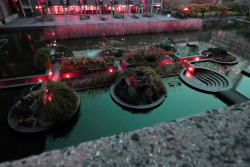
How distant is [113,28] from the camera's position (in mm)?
17625

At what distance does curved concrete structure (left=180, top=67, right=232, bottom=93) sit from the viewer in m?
8.41

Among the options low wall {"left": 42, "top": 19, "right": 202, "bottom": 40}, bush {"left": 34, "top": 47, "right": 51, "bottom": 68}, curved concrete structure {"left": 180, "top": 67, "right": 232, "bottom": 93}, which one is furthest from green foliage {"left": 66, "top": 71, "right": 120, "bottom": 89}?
low wall {"left": 42, "top": 19, "right": 202, "bottom": 40}

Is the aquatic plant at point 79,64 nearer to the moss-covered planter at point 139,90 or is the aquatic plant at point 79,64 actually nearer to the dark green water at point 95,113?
the dark green water at point 95,113

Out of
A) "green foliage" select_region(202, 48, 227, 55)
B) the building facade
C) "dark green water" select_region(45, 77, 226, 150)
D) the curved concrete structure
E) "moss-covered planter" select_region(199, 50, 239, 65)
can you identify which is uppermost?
the building facade

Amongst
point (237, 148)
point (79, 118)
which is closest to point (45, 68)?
point (79, 118)

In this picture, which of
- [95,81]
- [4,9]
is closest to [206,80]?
[95,81]

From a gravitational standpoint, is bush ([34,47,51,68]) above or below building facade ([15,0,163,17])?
below

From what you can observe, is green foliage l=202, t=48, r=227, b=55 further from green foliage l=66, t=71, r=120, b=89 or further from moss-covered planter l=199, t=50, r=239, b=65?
green foliage l=66, t=71, r=120, b=89

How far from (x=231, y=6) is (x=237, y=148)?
44602mm

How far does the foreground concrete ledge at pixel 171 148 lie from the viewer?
173 centimetres

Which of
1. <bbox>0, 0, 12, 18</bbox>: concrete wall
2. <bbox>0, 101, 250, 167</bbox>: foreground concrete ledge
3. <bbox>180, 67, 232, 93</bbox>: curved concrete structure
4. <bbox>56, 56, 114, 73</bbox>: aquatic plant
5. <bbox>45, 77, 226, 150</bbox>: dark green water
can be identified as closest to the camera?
<bbox>0, 101, 250, 167</bbox>: foreground concrete ledge

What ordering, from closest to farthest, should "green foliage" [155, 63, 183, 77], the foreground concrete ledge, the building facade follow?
the foreground concrete ledge → "green foliage" [155, 63, 183, 77] → the building facade

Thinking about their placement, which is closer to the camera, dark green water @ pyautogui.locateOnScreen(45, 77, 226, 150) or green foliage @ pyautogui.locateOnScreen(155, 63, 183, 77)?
dark green water @ pyautogui.locateOnScreen(45, 77, 226, 150)

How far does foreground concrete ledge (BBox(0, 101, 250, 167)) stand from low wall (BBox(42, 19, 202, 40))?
16584 millimetres
